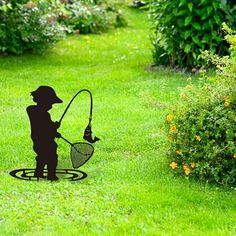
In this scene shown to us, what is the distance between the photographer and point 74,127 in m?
7.99

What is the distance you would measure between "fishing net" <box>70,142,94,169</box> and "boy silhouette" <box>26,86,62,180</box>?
0.35 meters

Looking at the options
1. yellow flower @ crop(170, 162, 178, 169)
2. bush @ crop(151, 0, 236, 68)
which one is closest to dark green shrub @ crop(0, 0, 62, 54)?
bush @ crop(151, 0, 236, 68)

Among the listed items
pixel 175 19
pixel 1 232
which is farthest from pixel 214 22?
pixel 1 232

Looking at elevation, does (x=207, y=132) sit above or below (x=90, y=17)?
above

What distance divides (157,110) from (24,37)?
4438 millimetres

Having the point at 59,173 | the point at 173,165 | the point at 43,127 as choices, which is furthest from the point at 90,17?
the point at 43,127

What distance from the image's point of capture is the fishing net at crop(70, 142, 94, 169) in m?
6.28

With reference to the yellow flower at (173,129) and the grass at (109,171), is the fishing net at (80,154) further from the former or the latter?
the yellow flower at (173,129)

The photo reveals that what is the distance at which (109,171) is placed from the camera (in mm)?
6535

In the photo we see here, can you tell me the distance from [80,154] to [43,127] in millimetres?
563

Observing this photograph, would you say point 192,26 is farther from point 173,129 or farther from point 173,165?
point 173,165

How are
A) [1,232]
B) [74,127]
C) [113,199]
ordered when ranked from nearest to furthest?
[1,232] < [113,199] < [74,127]

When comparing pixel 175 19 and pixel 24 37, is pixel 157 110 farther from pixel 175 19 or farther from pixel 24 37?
pixel 24 37

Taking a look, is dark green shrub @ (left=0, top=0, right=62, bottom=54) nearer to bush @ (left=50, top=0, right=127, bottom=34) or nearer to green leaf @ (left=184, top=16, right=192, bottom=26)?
bush @ (left=50, top=0, right=127, bottom=34)
